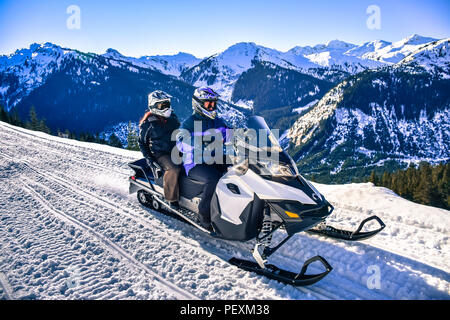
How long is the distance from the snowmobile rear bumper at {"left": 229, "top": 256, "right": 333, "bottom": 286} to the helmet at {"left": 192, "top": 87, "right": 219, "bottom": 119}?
2513 millimetres

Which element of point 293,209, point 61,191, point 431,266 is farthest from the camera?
point 61,191

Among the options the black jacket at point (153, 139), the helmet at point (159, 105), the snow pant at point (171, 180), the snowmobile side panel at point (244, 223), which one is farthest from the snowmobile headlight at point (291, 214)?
the helmet at point (159, 105)

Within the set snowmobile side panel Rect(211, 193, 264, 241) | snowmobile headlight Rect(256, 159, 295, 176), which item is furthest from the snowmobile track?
snowmobile headlight Rect(256, 159, 295, 176)

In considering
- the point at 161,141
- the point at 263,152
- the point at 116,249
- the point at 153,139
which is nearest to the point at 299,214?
the point at 263,152

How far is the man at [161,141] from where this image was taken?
5277mm

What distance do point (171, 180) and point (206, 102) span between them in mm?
1598

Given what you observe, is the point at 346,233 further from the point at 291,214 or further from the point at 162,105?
the point at 162,105

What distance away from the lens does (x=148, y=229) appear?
5094mm

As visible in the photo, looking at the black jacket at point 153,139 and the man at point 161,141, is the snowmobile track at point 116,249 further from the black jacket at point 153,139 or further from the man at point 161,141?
the black jacket at point 153,139

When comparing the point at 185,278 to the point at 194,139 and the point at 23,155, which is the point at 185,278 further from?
the point at 23,155

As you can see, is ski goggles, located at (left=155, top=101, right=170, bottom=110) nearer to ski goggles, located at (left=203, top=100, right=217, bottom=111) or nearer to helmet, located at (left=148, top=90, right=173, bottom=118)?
helmet, located at (left=148, top=90, right=173, bottom=118)

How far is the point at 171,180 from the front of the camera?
17.2 feet
